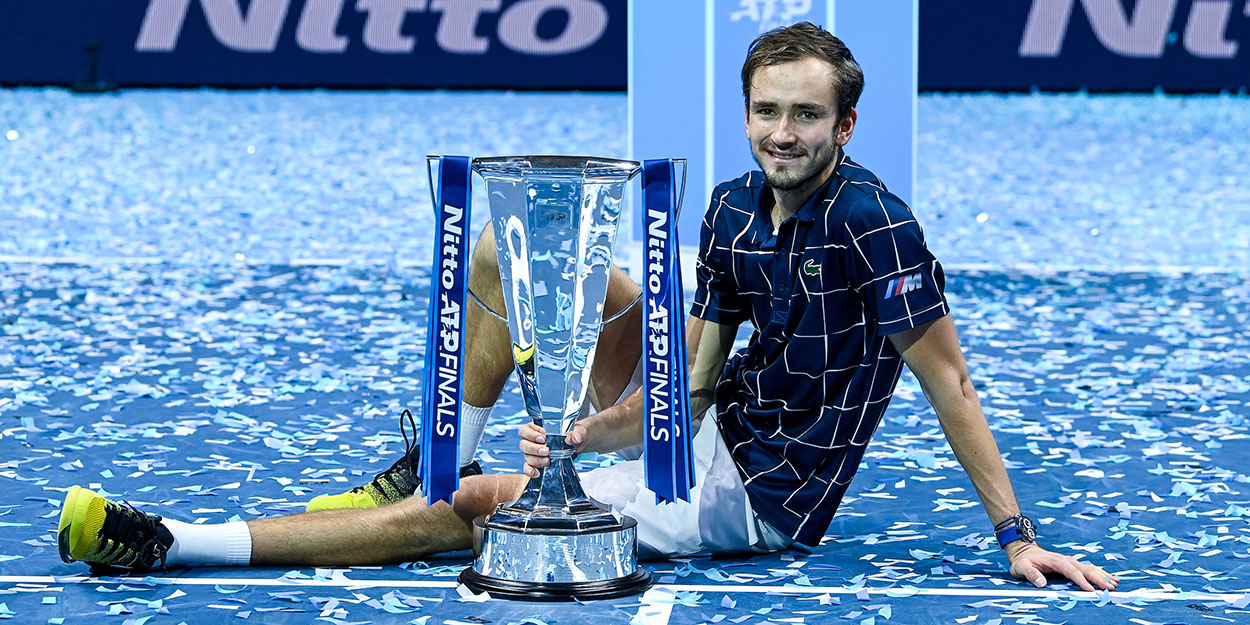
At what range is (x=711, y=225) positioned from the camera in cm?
286

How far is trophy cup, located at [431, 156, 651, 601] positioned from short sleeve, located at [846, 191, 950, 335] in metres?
0.38

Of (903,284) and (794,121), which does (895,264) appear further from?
(794,121)

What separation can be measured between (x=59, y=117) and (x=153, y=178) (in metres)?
3.49

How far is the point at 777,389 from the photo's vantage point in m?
2.83

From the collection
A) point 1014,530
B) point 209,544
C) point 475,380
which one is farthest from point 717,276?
point 209,544

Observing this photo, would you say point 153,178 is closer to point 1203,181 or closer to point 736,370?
point 1203,181

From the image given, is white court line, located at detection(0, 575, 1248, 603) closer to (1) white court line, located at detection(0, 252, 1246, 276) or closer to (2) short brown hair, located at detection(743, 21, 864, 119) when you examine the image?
(2) short brown hair, located at detection(743, 21, 864, 119)

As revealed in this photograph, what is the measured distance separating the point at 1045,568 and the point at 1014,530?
0.29 ft

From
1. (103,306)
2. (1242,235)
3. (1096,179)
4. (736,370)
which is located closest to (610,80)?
(1096,179)

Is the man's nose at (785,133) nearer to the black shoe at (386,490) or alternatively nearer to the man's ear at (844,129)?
the man's ear at (844,129)

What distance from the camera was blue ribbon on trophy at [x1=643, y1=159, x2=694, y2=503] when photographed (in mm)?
2639

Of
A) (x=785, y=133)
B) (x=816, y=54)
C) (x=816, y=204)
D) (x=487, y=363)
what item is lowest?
(x=487, y=363)

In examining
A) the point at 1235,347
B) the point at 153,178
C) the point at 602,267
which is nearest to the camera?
the point at 602,267

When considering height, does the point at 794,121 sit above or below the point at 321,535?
above
